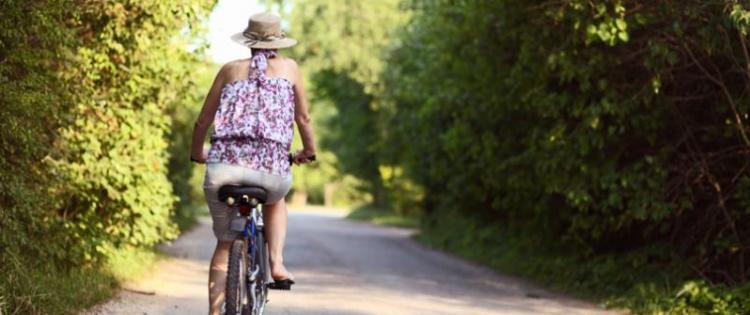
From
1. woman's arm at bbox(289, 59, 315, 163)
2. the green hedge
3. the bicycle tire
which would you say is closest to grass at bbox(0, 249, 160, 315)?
the bicycle tire

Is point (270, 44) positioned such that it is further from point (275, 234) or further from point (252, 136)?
point (275, 234)

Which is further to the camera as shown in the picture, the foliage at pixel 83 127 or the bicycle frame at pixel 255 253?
the foliage at pixel 83 127

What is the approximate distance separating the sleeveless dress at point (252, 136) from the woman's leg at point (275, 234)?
0.30m

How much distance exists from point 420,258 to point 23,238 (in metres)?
12.7

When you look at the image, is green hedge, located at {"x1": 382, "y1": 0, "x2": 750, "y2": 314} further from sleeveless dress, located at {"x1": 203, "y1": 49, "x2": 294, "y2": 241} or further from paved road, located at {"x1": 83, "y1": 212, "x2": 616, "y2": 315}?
sleeveless dress, located at {"x1": 203, "y1": 49, "x2": 294, "y2": 241}

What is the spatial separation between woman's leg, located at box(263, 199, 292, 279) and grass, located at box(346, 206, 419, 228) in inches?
1227

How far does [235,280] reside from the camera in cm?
622

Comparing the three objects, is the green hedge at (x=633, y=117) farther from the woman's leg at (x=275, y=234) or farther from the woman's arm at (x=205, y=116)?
the woman's arm at (x=205, y=116)

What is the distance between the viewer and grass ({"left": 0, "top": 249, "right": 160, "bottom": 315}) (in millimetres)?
8117

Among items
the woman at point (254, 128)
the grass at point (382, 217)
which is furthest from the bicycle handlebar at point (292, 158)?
the grass at point (382, 217)

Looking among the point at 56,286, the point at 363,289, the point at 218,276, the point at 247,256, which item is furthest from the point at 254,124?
the point at 363,289

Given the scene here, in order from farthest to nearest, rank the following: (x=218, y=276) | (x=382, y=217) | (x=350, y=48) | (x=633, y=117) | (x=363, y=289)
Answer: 1. (x=382, y=217)
2. (x=350, y=48)
3. (x=363, y=289)
4. (x=633, y=117)
5. (x=218, y=276)

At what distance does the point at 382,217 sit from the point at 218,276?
3932cm

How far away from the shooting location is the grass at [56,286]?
26.6 ft
